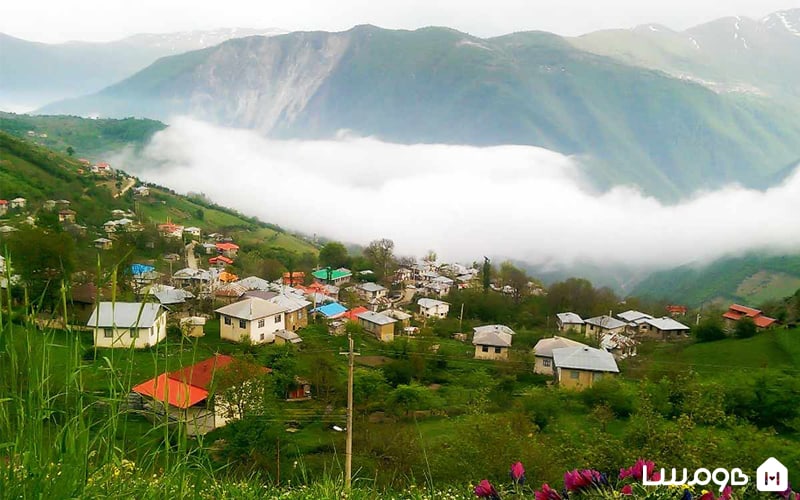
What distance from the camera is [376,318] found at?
2581 cm

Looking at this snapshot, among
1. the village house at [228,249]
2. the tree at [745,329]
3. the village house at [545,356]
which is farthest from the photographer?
the village house at [228,249]

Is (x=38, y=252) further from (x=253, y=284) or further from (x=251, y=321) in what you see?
(x=253, y=284)

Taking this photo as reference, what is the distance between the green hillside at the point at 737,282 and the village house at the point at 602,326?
59.3 ft

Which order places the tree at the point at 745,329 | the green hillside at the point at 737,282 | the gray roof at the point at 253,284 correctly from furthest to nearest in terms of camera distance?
1. the green hillside at the point at 737,282
2. the gray roof at the point at 253,284
3. the tree at the point at 745,329

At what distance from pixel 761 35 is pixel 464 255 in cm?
13830

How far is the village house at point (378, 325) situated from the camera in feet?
81.9

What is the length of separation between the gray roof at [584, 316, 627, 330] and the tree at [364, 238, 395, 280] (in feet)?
54.0

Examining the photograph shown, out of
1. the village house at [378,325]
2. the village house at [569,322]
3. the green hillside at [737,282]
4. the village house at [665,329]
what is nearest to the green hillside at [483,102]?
the green hillside at [737,282]

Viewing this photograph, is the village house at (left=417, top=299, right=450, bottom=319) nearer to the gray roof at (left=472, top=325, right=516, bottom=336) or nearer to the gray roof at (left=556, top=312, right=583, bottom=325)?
the gray roof at (left=472, top=325, right=516, bottom=336)

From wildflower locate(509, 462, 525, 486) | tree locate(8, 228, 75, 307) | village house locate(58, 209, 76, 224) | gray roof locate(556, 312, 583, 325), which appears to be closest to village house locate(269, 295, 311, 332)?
tree locate(8, 228, 75, 307)

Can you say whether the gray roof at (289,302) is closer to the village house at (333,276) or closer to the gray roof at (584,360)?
the gray roof at (584,360)

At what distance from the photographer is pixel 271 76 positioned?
18000cm

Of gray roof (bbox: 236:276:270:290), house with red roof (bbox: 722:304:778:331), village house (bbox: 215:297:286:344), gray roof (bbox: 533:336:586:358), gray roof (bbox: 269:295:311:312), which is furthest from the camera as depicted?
gray roof (bbox: 236:276:270:290)

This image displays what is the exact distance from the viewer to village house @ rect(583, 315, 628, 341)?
29.2 m
